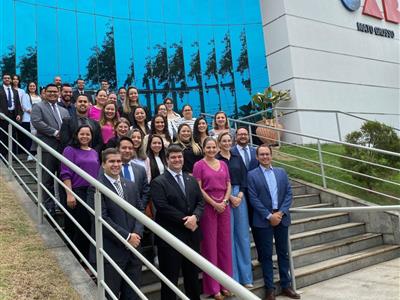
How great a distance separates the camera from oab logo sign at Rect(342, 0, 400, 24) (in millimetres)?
14578

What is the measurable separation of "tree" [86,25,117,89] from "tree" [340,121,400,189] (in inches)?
270

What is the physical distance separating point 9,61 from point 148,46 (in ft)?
13.0

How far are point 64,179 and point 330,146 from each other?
9.06 m

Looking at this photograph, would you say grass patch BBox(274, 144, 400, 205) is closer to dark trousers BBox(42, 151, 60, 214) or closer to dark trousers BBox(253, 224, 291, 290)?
dark trousers BBox(253, 224, 291, 290)

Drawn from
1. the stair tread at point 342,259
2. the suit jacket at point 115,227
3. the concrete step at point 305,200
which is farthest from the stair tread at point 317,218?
the suit jacket at point 115,227

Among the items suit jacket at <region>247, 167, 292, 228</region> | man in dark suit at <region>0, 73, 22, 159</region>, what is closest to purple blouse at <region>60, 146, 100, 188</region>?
suit jacket at <region>247, 167, 292, 228</region>

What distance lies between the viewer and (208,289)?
4.15 m

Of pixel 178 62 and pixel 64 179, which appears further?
pixel 178 62

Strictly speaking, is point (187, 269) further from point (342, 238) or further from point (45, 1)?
point (45, 1)

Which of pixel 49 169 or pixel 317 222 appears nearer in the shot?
pixel 49 169

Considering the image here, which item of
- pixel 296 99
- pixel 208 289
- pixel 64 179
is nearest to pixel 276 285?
pixel 208 289

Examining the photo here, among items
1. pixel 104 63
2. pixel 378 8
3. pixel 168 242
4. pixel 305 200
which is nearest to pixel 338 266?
pixel 305 200

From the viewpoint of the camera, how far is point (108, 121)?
209 inches

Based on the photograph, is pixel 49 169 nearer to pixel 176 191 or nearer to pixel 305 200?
pixel 176 191
